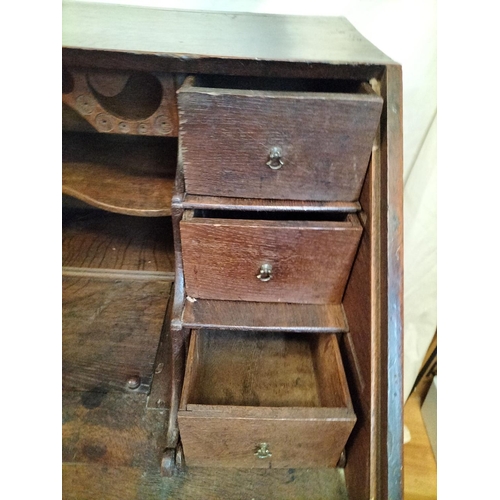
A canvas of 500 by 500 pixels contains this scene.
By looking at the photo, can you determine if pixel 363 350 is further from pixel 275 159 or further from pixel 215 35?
pixel 215 35

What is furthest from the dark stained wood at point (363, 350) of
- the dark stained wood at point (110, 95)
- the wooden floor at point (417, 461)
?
the wooden floor at point (417, 461)

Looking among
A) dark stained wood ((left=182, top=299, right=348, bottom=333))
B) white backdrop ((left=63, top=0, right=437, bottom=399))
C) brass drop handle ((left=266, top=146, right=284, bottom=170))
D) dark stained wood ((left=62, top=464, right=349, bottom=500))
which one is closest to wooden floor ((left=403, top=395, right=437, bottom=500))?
white backdrop ((left=63, top=0, right=437, bottom=399))

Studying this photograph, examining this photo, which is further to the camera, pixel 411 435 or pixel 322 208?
pixel 411 435

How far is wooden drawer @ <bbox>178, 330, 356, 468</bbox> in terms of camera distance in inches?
26.2

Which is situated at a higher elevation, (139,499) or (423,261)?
(423,261)

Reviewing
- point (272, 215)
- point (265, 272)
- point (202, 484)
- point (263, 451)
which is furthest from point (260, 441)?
point (272, 215)

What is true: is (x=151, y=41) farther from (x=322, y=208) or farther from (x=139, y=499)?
(x=139, y=499)

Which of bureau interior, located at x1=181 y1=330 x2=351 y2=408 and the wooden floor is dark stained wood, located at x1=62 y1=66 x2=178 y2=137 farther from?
the wooden floor

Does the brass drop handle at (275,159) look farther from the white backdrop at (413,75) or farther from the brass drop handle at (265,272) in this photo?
the white backdrop at (413,75)

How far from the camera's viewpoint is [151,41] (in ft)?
2.17

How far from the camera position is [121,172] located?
844 mm

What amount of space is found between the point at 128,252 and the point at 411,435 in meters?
0.93

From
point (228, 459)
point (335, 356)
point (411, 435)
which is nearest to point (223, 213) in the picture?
point (335, 356)
